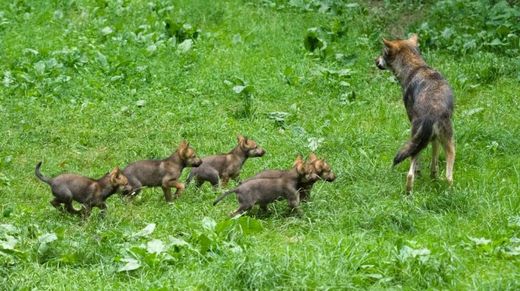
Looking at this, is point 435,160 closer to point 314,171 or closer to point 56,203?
point 314,171

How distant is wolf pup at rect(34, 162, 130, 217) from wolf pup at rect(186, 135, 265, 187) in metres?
1.15

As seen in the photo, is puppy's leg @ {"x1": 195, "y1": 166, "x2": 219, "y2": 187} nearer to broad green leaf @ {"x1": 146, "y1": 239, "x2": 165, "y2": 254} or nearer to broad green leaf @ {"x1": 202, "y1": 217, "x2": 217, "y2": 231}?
broad green leaf @ {"x1": 202, "y1": 217, "x2": 217, "y2": 231}

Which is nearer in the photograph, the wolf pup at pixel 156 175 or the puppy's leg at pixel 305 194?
the puppy's leg at pixel 305 194

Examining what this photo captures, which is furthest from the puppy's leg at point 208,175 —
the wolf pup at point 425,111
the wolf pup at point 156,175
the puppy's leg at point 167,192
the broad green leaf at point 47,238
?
the broad green leaf at point 47,238

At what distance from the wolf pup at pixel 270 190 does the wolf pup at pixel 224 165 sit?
1.23m

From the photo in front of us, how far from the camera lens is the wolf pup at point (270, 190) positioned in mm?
10578

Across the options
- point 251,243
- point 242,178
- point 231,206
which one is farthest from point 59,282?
→ point 242,178

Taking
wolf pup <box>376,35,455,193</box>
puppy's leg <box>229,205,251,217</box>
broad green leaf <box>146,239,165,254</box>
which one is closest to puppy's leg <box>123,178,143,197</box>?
puppy's leg <box>229,205,251,217</box>

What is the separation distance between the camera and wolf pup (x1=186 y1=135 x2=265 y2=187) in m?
12.0

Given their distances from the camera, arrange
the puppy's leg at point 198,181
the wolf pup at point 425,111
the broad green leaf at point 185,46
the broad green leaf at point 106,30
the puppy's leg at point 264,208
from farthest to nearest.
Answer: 1. the broad green leaf at point 106,30
2. the broad green leaf at point 185,46
3. the puppy's leg at point 198,181
4. the wolf pup at point 425,111
5. the puppy's leg at point 264,208

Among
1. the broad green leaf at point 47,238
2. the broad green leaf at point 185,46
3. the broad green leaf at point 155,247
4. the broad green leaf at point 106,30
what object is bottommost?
the broad green leaf at point 106,30

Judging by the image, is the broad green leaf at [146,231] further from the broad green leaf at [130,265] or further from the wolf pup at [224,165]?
the wolf pup at [224,165]

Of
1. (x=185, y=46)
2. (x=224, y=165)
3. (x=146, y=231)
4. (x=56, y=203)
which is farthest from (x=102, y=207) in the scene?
(x=185, y=46)

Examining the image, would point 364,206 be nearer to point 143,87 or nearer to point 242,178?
point 242,178
